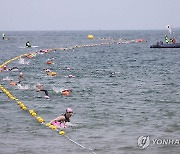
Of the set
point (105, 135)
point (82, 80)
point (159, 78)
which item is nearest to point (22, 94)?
point (82, 80)

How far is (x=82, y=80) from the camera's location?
32.9 m

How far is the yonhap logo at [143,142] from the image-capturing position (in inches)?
557

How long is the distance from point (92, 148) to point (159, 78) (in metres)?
21.2

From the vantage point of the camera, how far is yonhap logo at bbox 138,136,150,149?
14.2 meters

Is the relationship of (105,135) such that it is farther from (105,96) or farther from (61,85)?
(61,85)

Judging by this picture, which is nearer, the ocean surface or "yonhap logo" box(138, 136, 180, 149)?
the ocean surface

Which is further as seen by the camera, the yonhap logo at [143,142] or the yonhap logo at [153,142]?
the yonhap logo at [153,142]

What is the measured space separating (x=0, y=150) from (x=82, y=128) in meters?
4.06

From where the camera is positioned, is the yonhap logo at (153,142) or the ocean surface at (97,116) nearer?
the ocean surface at (97,116)

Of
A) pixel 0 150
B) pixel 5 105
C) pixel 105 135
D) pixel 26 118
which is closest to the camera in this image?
pixel 0 150

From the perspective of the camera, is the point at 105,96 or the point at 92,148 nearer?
the point at 92,148

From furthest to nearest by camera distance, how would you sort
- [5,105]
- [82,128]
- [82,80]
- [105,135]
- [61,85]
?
[82,80], [61,85], [5,105], [82,128], [105,135]

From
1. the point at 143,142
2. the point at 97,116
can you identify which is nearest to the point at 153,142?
the point at 143,142

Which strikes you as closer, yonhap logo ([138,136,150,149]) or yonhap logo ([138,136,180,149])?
yonhap logo ([138,136,150,149])
